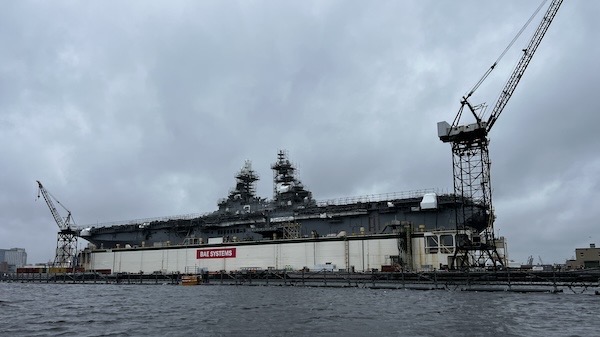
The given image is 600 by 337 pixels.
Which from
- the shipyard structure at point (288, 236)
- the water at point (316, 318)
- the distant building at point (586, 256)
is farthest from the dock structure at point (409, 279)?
the distant building at point (586, 256)

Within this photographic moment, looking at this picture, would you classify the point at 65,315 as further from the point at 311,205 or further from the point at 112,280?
the point at 112,280

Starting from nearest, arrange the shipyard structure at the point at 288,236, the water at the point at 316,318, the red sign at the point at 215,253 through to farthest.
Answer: the water at the point at 316,318, the shipyard structure at the point at 288,236, the red sign at the point at 215,253

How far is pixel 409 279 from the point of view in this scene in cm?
7012

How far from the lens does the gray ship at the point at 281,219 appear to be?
79562 millimetres

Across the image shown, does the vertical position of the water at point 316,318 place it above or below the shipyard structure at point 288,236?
below

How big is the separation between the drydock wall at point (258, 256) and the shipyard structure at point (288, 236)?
0.17 m

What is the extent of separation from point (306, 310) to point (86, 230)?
9684 centimetres

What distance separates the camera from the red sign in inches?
3751

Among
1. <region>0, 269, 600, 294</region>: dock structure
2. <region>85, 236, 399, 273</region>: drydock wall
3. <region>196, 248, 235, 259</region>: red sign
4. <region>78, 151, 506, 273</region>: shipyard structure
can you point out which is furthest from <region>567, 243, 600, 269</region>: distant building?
<region>196, 248, 235, 259</region>: red sign

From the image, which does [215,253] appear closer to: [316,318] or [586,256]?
[316,318]

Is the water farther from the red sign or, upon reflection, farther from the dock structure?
the red sign

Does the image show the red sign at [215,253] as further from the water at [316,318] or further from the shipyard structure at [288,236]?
the water at [316,318]

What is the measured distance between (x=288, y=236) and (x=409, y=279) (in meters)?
27.0

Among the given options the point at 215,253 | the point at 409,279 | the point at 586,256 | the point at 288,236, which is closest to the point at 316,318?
the point at 409,279
